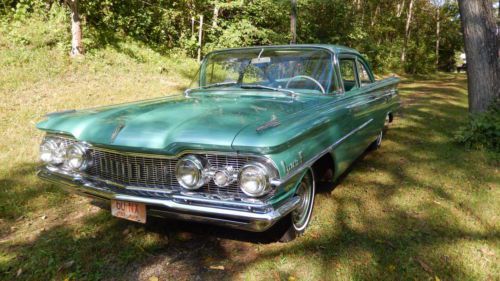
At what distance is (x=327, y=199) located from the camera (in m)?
3.69

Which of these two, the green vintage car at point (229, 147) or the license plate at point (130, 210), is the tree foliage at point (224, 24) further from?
the license plate at point (130, 210)

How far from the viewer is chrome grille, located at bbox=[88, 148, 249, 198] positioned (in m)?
2.32

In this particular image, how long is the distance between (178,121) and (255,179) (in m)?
0.74

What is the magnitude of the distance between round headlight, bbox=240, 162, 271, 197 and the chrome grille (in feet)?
0.21

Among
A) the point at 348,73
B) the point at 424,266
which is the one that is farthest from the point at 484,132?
the point at 424,266

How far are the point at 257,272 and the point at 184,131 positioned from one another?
111cm

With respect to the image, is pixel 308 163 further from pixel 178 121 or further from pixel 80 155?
pixel 80 155

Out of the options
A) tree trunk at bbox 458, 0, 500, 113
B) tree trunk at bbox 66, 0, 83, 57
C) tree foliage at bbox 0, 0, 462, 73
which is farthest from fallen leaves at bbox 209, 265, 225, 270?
tree foliage at bbox 0, 0, 462, 73

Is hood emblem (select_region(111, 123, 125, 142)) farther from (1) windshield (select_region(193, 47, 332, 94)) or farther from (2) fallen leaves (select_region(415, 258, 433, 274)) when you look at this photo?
(2) fallen leaves (select_region(415, 258, 433, 274))

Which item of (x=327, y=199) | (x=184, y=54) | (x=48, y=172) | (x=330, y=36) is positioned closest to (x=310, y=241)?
(x=327, y=199)

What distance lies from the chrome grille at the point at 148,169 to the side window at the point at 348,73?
2038mm

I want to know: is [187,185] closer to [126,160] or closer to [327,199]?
[126,160]

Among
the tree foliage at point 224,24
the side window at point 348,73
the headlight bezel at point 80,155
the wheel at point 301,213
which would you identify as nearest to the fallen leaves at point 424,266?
the wheel at point 301,213

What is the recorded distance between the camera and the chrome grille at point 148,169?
2.32 m
